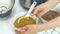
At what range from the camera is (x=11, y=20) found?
2.73 feet

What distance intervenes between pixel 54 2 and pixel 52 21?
12 centimetres

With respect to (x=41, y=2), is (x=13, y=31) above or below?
below

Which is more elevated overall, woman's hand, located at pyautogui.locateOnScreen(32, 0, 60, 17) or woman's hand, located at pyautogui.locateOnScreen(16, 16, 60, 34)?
woman's hand, located at pyautogui.locateOnScreen(32, 0, 60, 17)

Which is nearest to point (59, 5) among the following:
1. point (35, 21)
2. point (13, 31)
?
point (35, 21)

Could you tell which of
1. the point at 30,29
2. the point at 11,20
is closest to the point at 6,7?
the point at 11,20

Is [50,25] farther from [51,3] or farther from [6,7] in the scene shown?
[6,7]

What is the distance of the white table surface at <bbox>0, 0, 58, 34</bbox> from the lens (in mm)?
804

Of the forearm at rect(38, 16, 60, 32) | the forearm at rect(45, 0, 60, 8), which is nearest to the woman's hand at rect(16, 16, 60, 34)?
the forearm at rect(38, 16, 60, 32)

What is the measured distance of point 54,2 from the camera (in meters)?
0.83

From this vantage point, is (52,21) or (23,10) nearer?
(52,21)

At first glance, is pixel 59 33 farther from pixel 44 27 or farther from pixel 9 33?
pixel 9 33

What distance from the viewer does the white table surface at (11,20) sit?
0.80m

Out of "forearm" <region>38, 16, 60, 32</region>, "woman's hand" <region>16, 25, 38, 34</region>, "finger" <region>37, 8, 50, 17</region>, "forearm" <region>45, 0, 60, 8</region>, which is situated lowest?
"woman's hand" <region>16, 25, 38, 34</region>

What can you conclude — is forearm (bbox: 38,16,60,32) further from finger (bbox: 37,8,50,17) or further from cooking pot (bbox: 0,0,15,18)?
cooking pot (bbox: 0,0,15,18)
